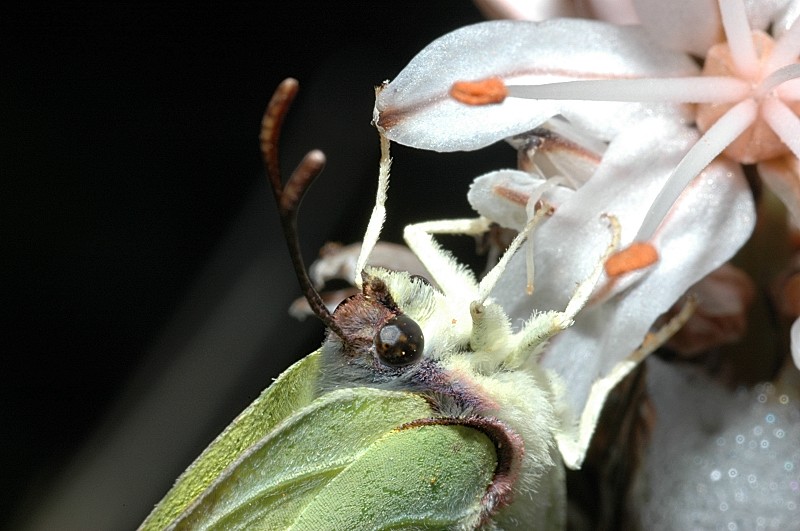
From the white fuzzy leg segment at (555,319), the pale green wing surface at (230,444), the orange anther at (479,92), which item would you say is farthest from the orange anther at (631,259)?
the pale green wing surface at (230,444)

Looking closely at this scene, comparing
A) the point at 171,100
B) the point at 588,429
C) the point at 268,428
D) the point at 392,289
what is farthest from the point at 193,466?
the point at 171,100

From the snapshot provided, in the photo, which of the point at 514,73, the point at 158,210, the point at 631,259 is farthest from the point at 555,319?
the point at 158,210

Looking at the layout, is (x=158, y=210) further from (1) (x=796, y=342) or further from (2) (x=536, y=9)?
(1) (x=796, y=342)

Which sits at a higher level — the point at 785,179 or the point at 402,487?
the point at 785,179

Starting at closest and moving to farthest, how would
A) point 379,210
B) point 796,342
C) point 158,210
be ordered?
point 796,342 < point 379,210 < point 158,210

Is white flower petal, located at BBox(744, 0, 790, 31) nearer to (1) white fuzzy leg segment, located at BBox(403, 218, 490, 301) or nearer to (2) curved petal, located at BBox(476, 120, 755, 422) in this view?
(2) curved petal, located at BBox(476, 120, 755, 422)
